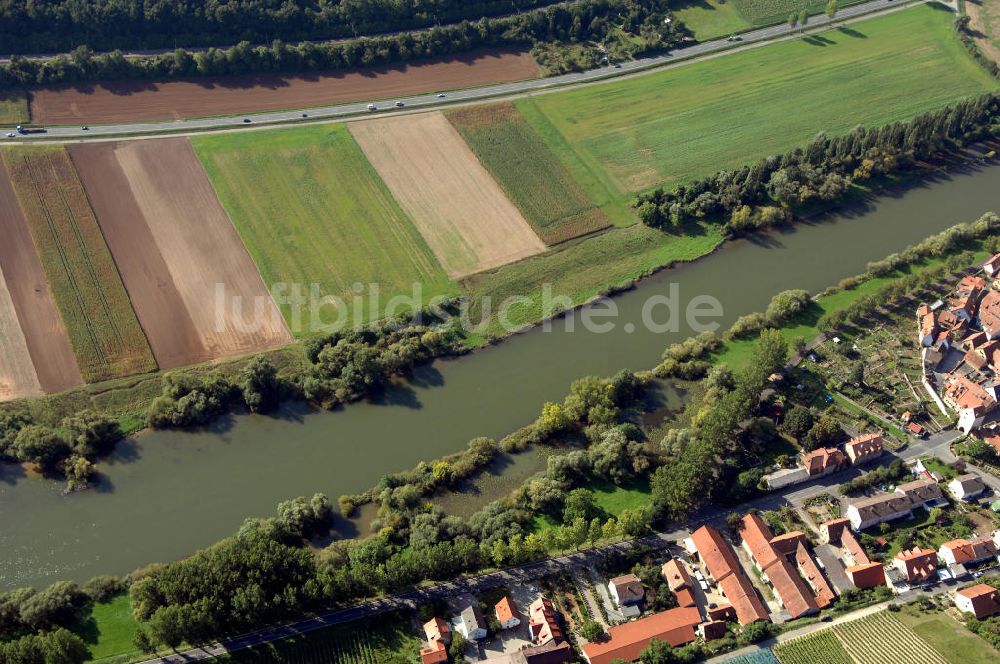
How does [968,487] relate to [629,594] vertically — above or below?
below

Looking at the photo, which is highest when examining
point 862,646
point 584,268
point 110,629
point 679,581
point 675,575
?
point 584,268

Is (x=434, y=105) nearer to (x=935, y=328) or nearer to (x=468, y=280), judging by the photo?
(x=468, y=280)

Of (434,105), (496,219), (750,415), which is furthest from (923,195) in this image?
(434,105)

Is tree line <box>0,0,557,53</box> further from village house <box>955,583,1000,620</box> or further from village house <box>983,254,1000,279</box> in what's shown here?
village house <box>955,583,1000,620</box>

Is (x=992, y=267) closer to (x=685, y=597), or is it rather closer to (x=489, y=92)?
(x=685, y=597)

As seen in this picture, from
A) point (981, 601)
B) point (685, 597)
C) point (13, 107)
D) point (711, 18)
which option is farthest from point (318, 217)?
point (981, 601)
